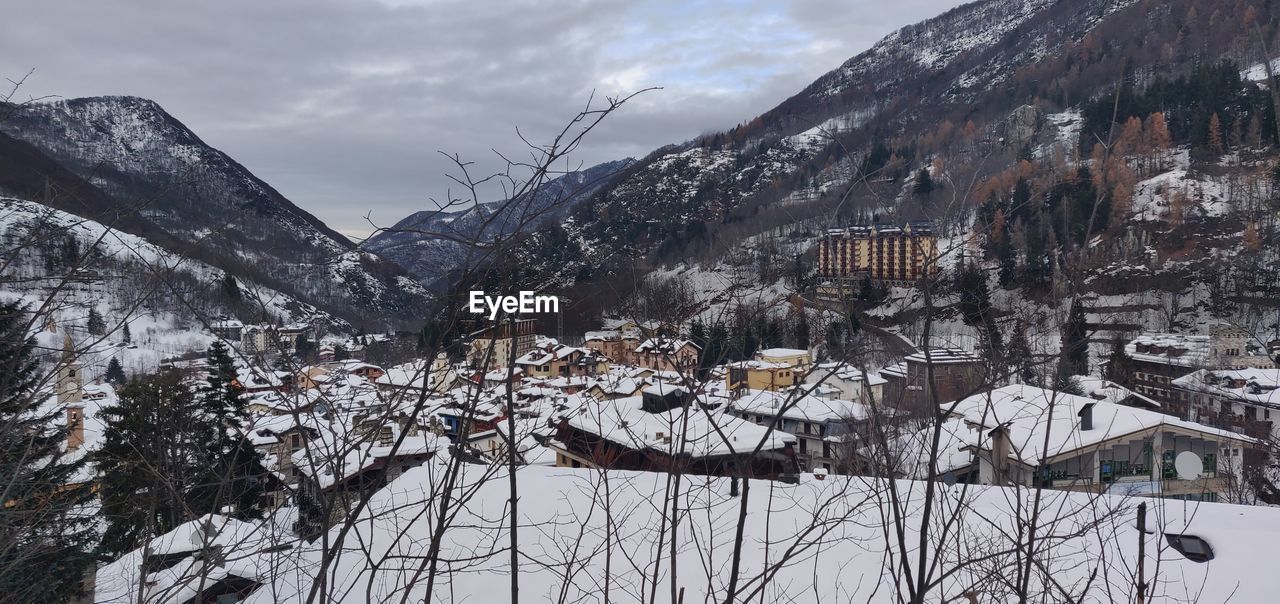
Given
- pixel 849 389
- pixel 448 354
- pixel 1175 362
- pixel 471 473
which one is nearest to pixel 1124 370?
pixel 1175 362

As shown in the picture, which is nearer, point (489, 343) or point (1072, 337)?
point (489, 343)

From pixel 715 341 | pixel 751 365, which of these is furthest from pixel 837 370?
pixel 751 365

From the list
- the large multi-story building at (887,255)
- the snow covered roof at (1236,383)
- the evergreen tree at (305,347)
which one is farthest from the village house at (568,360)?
the snow covered roof at (1236,383)

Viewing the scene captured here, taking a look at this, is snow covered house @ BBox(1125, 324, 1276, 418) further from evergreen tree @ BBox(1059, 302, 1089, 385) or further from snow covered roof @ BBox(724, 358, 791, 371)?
evergreen tree @ BBox(1059, 302, 1089, 385)

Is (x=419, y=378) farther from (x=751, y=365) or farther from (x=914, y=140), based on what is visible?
(x=914, y=140)

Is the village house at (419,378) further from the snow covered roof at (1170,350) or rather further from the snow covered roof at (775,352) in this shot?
the snow covered roof at (1170,350)

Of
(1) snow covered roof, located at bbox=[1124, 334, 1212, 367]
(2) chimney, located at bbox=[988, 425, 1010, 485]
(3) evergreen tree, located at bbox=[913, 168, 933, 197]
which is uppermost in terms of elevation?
(3) evergreen tree, located at bbox=[913, 168, 933, 197]

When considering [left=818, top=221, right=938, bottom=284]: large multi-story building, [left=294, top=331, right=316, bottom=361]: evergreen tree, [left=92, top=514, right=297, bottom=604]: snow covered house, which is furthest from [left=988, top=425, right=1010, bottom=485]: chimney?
[left=92, top=514, right=297, bottom=604]: snow covered house
